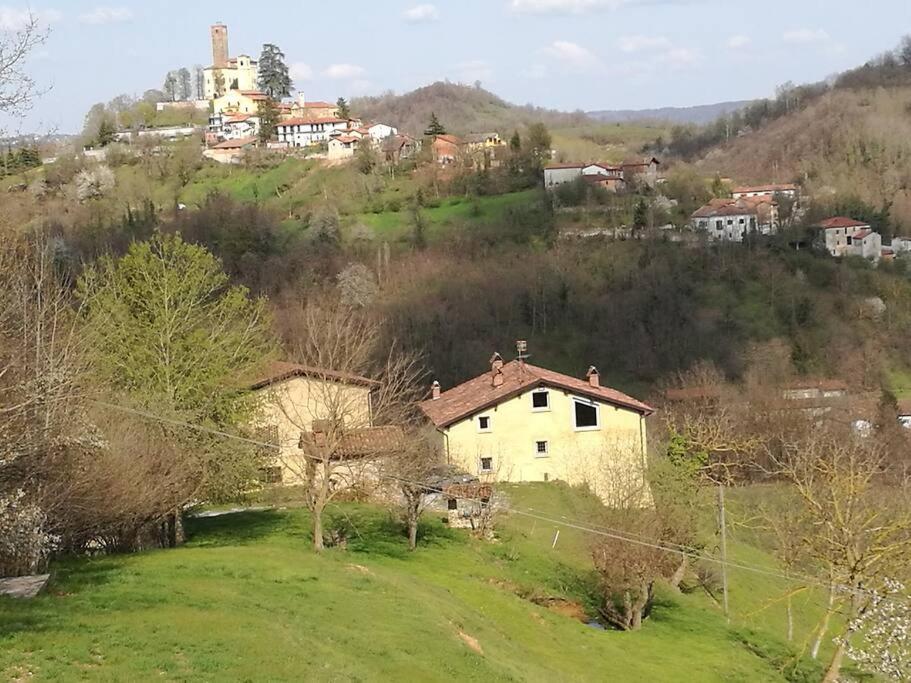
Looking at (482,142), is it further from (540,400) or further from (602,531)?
(602,531)

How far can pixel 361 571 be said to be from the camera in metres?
21.5

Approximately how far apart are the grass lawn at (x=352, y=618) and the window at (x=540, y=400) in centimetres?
796

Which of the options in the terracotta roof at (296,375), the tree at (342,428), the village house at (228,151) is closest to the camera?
the tree at (342,428)

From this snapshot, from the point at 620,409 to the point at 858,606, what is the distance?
1657cm

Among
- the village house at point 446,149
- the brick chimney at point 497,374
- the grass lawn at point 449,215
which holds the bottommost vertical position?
the brick chimney at point 497,374

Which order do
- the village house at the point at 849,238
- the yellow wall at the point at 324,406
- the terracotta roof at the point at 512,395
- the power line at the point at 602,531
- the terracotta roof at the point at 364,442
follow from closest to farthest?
the power line at the point at 602,531 → the yellow wall at the point at 324,406 → the terracotta roof at the point at 364,442 → the terracotta roof at the point at 512,395 → the village house at the point at 849,238

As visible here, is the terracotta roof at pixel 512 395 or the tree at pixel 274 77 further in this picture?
the tree at pixel 274 77

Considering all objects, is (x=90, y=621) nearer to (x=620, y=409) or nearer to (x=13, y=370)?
(x=13, y=370)

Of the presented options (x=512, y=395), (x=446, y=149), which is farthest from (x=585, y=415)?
(x=446, y=149)

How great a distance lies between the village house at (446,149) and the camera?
13112 cm

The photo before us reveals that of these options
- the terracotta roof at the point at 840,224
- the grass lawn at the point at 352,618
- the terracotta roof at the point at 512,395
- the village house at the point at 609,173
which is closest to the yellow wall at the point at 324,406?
the grass lawn at the point at 352,618

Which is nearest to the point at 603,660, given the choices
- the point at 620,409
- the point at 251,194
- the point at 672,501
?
the point at 672,501

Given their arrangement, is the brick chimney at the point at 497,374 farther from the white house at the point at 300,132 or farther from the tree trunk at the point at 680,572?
the white house at the point at 300,132

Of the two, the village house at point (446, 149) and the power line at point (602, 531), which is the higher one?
the village house at point (446, 149)
